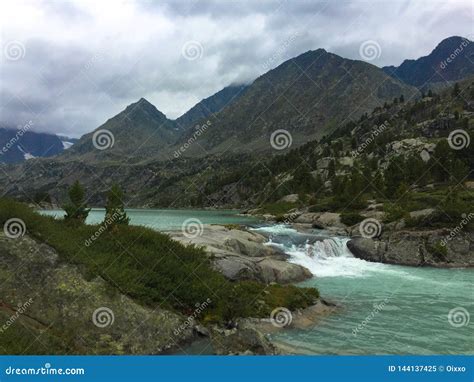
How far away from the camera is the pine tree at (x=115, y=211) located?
23275 mm

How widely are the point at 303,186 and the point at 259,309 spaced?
114458 mm

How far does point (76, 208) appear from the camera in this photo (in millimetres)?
24484

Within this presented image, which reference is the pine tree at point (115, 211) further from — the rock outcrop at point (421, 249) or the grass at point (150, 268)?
the rock outcrop at point (421, 249)

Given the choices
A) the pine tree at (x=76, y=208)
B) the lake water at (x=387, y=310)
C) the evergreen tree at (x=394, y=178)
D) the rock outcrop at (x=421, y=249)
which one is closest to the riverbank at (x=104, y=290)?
the pine tree at (x=76, y=208)

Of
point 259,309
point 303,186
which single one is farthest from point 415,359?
point 303,186

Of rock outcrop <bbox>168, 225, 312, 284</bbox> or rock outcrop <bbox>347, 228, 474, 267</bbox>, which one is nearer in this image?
rock outcrop <bbox>168, 225, 312, 284</bbox>

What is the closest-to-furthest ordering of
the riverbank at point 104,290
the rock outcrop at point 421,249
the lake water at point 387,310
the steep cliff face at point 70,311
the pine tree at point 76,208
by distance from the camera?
1. the steep cliff face at point 70,311
2. the riverbank at point 104,290
3. the lake water at point 387,310
4. the pine tree at point 76,208
5. the rock outcrop at point 421,249

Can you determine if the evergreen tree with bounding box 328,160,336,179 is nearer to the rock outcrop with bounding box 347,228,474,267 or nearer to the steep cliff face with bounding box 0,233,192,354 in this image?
the rock outcrop with bounding box 347,228,474,267

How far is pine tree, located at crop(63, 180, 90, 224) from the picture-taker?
23.8m

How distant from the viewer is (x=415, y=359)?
12.3 meters

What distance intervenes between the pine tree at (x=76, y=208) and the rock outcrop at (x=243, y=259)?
7.83 metres

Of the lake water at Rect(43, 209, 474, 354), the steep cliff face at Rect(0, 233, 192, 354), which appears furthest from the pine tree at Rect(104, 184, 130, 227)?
the lake water at Rect(43, 209, 474, 354)

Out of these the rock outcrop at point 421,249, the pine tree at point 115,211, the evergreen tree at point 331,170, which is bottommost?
the rock outcrop at point 421,249

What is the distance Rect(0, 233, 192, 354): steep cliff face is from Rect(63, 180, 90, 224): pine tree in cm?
523
